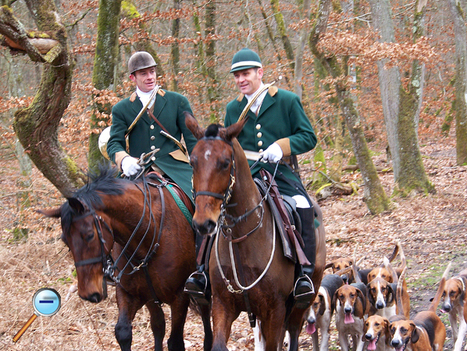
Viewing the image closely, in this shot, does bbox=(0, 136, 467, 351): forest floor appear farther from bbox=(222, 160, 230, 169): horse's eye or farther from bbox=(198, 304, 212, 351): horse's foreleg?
bbox=(222, 160, 230, 169): horse's eye

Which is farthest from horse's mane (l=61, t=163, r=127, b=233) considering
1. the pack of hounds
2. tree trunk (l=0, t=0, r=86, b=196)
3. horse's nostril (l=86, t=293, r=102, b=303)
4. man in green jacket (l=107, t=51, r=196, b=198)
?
the pack of hounds

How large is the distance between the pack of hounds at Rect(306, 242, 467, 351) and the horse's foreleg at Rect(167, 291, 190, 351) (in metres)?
1.84

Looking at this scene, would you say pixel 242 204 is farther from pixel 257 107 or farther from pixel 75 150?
pixel 75 150

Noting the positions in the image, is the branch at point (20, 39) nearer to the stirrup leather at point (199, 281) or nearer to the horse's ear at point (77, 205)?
the horse's ear at point (77, 205)

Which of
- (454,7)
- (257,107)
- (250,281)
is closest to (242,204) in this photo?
(250,281)

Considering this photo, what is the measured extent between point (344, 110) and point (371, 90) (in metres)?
14.9

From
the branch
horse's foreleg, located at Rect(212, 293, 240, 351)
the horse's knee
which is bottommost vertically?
the horse's knee

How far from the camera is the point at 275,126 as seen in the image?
5082 mm

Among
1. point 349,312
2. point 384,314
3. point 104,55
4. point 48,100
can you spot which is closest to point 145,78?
point 48,100

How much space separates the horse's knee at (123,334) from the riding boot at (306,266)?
162cm

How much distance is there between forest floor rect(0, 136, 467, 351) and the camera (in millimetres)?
6984

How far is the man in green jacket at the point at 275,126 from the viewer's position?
4.92 meters

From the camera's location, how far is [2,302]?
7.41 metres

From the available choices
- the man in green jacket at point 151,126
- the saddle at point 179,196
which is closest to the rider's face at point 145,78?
the man in green jacket at point 151,126
